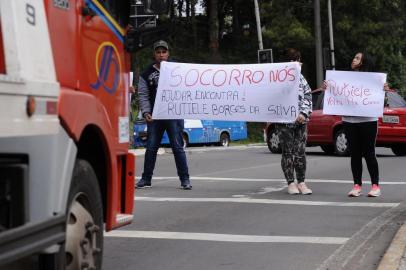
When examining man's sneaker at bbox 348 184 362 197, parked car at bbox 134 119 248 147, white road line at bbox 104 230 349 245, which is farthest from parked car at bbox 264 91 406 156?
white road line at bbox 104 230 349 245

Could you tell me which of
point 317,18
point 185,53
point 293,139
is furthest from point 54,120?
point 185,53

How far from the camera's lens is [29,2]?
11.8 feet

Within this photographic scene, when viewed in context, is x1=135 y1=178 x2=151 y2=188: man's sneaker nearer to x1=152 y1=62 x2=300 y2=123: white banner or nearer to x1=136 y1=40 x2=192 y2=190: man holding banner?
x1=136 y1=40 x2=192 y2=190: man holding banner

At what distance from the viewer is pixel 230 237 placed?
23.2ft

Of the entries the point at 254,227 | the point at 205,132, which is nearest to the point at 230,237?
the point at 254,227

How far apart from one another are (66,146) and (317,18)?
30.4m

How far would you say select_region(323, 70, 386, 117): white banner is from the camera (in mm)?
9812

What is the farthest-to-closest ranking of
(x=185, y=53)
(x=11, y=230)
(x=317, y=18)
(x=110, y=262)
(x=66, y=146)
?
(x=185, y=53)
(x=317, y=18)
(x=110, y=262)
(x=66, y=146)
(x=11, y=230)

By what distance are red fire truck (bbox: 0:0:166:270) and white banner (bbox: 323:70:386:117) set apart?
17.6 ft

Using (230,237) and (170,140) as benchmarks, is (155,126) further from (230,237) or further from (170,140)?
(230,237)

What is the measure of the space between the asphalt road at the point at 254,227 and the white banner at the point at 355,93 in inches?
47.0

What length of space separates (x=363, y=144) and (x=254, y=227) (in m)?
2.64

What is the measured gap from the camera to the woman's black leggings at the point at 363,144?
31.3ft

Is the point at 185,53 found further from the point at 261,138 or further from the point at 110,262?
the point at 110,262
